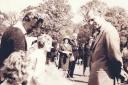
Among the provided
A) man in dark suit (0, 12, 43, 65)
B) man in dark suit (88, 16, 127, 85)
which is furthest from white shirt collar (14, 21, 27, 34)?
man in dark suit (88, 16, 127, 85)

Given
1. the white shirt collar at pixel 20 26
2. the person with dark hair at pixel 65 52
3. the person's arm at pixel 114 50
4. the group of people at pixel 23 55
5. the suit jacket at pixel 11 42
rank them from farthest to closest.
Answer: the person with dark hair at pixel 65 52
the person's arm at pixel 114 50
the white shirt collar at pixel 20 26
the suit jacket at pixel 11 42
the group of people at pixel 23 55

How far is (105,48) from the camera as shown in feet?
26.8

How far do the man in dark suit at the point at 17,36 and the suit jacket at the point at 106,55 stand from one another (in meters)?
1.45

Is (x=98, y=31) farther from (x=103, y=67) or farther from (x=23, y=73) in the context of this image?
(x=23, y=73)

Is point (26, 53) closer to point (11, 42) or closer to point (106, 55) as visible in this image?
point (11, 42)

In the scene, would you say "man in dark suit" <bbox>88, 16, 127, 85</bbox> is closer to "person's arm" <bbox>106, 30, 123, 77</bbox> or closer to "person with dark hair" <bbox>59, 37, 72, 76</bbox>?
"person's arm" <bbox>106, 30, 123, 77</bbox>

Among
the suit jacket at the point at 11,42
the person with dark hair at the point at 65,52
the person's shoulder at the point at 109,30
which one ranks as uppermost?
the person's shoulder at the point at 109,30

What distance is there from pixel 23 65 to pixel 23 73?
0.07 meters

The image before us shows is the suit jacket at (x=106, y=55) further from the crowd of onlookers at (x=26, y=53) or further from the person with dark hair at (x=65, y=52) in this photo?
the person with dark hair at (x=65, y=52)

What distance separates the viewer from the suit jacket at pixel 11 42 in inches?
259

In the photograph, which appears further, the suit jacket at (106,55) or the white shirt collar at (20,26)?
the suit jacket at (106,55)

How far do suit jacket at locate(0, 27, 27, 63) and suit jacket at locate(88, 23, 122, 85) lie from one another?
179 centimetres

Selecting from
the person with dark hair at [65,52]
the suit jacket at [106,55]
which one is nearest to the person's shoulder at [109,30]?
the suit jacket at [106,55]

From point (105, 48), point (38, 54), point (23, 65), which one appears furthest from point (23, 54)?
point (38, 54)
